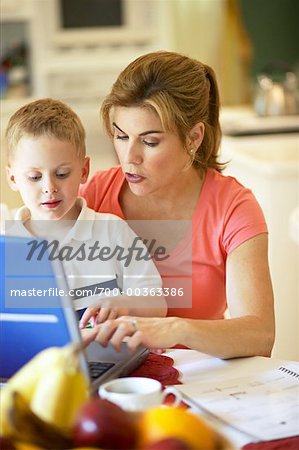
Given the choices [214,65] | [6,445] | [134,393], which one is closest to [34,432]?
[6,445]

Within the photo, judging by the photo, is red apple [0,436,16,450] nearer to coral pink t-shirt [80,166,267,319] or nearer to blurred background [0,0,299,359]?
coral pink t-shirt [80,166,267,319]

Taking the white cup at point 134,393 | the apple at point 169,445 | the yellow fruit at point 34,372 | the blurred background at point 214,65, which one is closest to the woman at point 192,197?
the white cup at point 134,393

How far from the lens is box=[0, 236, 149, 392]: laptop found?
1327mm

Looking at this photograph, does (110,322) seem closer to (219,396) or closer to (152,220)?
(219,396)

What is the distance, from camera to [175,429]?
0.97m

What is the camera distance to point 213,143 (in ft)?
6.86

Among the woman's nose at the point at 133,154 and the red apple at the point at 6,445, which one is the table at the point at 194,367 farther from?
the red apple at the point at 6,445

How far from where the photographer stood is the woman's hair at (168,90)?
6.12ft

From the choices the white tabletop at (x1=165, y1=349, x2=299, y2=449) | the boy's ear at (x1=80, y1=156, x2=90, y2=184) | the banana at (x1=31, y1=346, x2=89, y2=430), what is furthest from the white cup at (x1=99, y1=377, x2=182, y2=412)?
the boy's ear at (x1=80, y1=156, x2=90, y2=184)

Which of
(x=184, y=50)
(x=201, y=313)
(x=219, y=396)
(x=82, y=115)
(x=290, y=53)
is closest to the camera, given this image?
(x=219, y=396)

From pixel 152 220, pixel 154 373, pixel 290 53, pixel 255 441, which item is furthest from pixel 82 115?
pixel 255 441

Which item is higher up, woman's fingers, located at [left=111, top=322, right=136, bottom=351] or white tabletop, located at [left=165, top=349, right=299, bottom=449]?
woman's fingers, located at [left=111, top=322, right=136, bottom=351]

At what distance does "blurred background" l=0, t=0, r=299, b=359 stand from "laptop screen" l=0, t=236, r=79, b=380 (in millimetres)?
1947

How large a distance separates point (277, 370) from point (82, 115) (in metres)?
3.61
